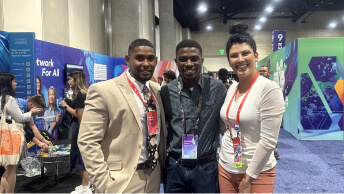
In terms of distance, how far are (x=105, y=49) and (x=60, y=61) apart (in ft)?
16.0

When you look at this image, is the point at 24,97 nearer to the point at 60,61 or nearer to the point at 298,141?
the point at 60,61

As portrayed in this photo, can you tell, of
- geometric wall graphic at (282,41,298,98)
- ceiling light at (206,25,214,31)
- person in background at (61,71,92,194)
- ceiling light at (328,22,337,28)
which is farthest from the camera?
ceiling light at (206,25,214,31)

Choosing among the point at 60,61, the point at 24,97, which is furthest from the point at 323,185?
the point at 60,61

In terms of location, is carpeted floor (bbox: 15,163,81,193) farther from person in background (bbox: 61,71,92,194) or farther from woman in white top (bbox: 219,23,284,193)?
woman in white top (bbox: 219,23,284,193)

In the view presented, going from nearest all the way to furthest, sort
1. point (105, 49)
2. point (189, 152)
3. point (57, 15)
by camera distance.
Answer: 1. point (189, 152)
2. point (57, 15)
3. point (105, 49)

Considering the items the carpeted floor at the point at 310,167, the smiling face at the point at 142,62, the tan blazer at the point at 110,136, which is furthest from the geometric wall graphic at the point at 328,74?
the tan blazer at the point at 110,136

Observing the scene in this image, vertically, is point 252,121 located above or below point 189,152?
above

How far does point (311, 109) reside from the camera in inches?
250

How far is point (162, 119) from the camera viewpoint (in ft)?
5.63

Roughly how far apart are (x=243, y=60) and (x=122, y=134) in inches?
33.0

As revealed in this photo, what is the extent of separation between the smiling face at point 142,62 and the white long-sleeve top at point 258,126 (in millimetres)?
536

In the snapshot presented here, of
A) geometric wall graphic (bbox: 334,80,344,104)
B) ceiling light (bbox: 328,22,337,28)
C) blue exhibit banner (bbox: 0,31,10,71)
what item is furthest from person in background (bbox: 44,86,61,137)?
ceiling light (bbox: 328,22,337,28)

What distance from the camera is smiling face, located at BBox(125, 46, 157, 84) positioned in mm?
1661

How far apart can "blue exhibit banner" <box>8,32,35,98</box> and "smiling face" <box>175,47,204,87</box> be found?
3226 millimetres
